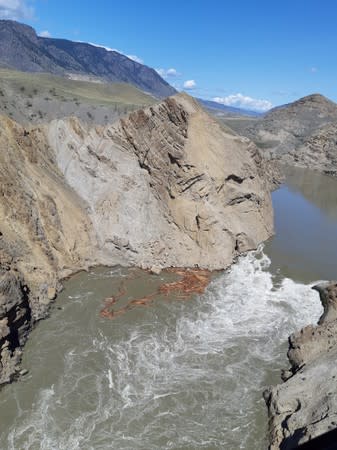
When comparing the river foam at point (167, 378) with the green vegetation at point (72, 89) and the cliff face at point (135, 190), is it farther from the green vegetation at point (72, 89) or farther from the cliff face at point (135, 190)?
the green vegetation at point (72, 89)

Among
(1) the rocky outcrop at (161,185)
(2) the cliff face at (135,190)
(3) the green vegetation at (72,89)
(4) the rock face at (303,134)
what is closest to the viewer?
(2) the cliff face at (135,190)

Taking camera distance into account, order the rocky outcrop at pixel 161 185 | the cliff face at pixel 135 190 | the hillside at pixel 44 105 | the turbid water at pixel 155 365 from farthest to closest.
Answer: the hillside at pixel 44 105, the rocky outcrop at pixel 161 185, the cliff face at pixel 135 190, the turbid water at pixel 155 365

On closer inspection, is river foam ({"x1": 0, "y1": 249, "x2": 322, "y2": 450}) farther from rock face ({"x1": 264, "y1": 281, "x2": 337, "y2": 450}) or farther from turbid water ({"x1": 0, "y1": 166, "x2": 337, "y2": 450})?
rock face ({"x1": 264, "y1": 281, "x2": 337, "y2": 450})

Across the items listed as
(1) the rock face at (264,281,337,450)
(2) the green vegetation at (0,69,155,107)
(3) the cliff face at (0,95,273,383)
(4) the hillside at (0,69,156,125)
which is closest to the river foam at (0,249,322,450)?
(1) the rock face at (264,281,337,450)

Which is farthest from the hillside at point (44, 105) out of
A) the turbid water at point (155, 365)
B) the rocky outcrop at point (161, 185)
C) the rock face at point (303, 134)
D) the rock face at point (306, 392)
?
the rock face at point (306, 392)

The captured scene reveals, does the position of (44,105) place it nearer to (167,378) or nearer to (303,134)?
(303,134)
